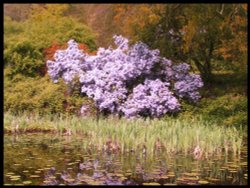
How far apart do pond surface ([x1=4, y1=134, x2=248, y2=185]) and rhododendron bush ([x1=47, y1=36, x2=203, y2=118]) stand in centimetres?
379

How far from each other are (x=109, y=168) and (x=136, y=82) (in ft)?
21.6

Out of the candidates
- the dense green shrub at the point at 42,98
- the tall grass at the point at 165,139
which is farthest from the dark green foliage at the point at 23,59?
the tall grass at the point at 165,139

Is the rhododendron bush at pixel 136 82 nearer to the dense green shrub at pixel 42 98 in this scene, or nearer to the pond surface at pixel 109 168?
the dense green shrub at pixel 42 98

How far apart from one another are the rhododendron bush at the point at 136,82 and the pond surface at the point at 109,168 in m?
3.79

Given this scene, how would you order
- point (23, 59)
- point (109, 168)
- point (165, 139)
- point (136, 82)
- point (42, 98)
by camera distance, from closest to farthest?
point (109, 168) → point (165, 139) → point (136, 82) → point (42, 98) → point (23, 59)

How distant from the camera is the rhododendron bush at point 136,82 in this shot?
41.4 feet

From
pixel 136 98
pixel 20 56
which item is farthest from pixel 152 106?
pixel 20 56

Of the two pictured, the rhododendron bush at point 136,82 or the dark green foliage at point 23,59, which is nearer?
the rhododendron bush at point 136,82

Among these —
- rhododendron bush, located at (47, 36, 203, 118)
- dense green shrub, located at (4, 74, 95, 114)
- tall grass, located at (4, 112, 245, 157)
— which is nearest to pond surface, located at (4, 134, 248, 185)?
tall grass, located at (4, 112, 245, 157)

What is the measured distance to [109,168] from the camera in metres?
7.07

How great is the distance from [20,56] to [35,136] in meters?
6.29

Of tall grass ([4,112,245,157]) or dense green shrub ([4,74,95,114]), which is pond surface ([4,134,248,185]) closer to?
tall grass ([4,112,245,157])

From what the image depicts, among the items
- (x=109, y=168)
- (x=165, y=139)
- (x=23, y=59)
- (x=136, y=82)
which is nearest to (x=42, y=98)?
(x=23, y=59)

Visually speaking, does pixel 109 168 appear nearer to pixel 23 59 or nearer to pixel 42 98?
pixel 42 98
